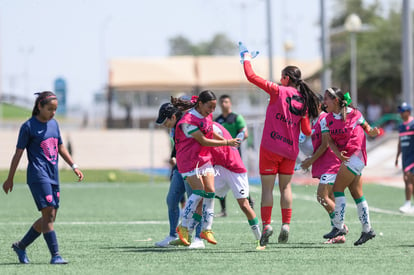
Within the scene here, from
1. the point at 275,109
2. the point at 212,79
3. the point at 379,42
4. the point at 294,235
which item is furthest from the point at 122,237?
the point at 212,79

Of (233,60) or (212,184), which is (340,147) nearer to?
(212,184)

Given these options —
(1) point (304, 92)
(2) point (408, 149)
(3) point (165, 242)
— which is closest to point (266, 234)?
(3) point (165, 242)

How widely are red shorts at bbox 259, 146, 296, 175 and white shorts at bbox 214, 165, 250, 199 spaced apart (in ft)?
1.30

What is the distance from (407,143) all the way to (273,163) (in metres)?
7.95

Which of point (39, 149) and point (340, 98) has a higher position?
point (340, 98)

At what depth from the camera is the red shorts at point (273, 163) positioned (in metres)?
11.5

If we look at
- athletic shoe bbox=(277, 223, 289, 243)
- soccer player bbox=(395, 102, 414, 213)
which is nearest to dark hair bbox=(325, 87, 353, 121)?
athletic shoe bbox=(277, 223, 289, 243)

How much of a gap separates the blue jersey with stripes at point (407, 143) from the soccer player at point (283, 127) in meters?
7.66

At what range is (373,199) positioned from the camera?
22375 mm

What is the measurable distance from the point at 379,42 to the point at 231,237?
150 feet

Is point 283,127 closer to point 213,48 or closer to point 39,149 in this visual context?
point 39,149

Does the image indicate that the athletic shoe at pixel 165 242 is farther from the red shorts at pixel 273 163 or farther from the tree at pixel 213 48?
the tree at pixel 213 48

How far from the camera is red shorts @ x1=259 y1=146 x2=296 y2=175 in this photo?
1152 cm

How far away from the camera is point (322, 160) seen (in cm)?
1243
